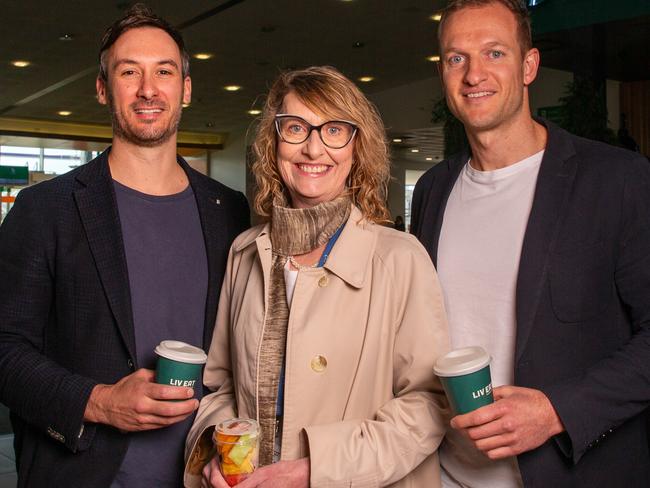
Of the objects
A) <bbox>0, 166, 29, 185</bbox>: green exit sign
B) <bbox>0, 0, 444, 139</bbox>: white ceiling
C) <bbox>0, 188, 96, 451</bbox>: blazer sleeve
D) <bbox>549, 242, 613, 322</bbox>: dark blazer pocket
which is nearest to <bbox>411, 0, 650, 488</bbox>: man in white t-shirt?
<bbox>549, 242, 613, 322</bbox>: dark blazer pocket

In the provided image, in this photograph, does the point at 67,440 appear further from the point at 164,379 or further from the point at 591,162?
the point at 591,162

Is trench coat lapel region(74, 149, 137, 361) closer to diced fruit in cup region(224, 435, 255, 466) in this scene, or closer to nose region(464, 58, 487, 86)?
diced fruit in cup region(224, 435, 255, 466)

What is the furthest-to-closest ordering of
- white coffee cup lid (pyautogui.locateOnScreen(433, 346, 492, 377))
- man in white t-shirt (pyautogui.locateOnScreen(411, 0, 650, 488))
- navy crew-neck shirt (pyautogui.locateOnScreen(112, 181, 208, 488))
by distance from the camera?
navy crew-neck shirt (pyautogui.locateOnScreen(112, 181, 208, 488)) → man in white t-shirt (pyautogui.locateOnScreen(411, 0, 650, 488)) → white coffee cup lid (pyautogui.locateOnScreen(433, 346, 492, 377))

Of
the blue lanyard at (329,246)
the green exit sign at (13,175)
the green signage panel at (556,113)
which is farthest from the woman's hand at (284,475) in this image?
the green exit sign at (13,175)

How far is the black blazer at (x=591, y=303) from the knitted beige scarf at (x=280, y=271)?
1.60ft

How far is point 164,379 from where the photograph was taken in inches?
62.7

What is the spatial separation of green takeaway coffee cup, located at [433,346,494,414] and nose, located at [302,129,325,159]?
0.58 m

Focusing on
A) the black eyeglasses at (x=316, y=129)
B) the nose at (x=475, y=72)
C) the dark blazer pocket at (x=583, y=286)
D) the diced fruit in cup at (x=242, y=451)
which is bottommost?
the diced fruit in cup at (x=242, y=451)

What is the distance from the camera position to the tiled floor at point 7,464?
14.1ft

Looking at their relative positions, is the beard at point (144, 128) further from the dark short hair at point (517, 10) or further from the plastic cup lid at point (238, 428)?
the plastic cup lid at point (238, 428)

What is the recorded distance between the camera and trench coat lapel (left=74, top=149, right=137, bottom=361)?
1943 mm

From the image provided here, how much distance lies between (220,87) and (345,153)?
12.4 meters

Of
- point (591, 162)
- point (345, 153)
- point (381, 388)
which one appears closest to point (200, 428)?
point (381, 388)

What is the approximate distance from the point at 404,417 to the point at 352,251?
39cm
